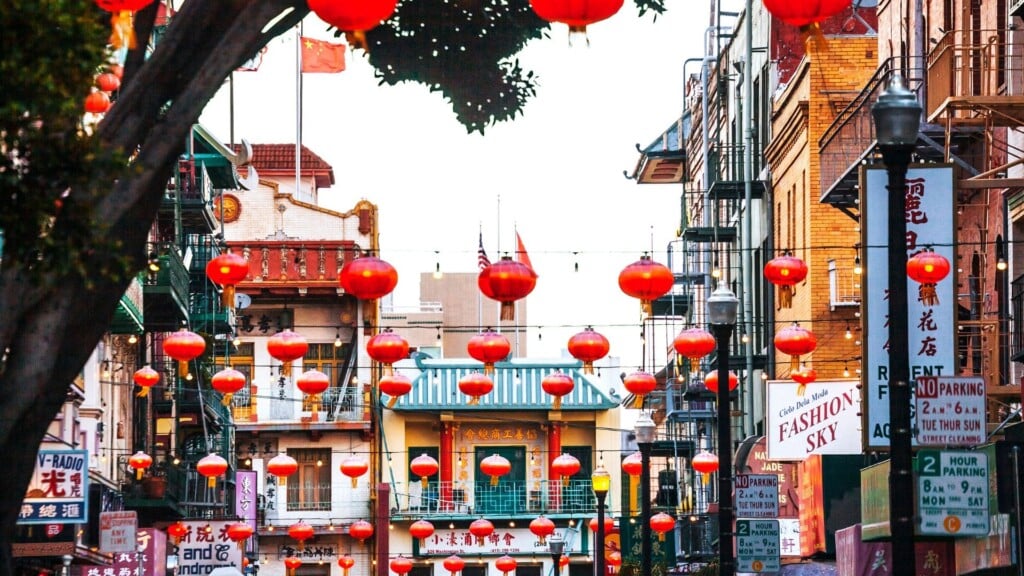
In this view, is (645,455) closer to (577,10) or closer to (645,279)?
(645,279)

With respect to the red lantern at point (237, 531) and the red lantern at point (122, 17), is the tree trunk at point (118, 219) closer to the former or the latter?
the red lantern at point (122, 17)

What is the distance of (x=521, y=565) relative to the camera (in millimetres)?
69250

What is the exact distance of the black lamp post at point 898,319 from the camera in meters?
15.5

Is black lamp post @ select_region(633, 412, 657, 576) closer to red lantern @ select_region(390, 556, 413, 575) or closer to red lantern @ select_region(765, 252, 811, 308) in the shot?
red lantern @ select_region(765, 252, 811, 308)

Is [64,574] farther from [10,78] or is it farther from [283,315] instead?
[283,315]

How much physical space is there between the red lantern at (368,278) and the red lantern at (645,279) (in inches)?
148

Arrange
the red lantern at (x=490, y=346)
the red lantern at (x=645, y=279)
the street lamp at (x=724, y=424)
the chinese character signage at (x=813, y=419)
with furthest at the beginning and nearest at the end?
the chinese character signage at (x=813, y=419) < the red lantern at (x=490, y=346) < the street lamp at (x=724, y=424) < the red lantern at (x=645, y=279)

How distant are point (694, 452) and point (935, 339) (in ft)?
109

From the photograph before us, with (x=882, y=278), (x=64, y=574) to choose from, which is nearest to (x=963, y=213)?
(x=882, y=278)

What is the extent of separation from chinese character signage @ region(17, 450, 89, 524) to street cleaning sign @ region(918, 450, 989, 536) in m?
11.9

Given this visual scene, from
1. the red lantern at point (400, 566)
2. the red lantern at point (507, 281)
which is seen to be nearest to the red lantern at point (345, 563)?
the red lantern at point (400, 566)

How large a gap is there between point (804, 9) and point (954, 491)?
578 cm

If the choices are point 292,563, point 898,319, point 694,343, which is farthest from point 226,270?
point 292,563

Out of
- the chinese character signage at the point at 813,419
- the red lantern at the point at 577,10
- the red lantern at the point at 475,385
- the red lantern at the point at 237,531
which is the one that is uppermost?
the red lantern at the point at 577,10
